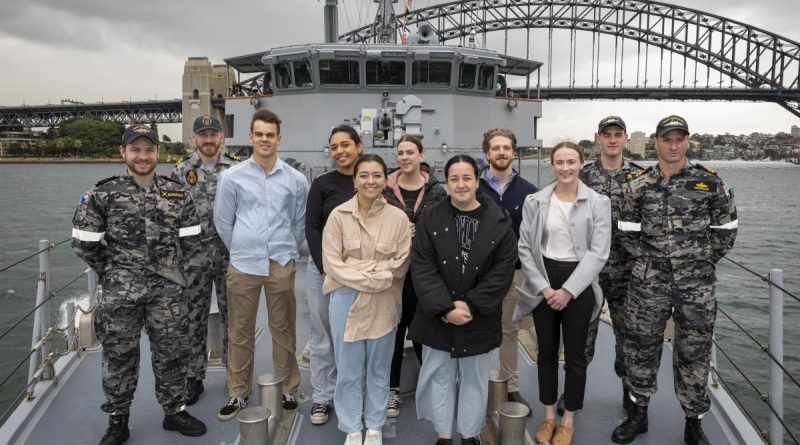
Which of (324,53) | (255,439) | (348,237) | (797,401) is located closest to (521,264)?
(348,237)

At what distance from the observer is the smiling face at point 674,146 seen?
9.75 ft

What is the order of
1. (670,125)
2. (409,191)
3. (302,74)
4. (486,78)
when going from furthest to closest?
(486,78) → (302,74) → (409,191) → (670,125)

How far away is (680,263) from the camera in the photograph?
2.96m

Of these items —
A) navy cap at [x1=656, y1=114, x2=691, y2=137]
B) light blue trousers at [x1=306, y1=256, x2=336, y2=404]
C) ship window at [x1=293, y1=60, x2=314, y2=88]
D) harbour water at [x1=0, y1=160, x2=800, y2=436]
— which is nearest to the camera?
navy cap at [x1=656, y1=114, x2=691, y2=137]

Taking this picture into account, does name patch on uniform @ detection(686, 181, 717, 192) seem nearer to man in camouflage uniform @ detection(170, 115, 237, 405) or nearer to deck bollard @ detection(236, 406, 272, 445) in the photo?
deck bollard @ detection(236, 406, 272, 445)

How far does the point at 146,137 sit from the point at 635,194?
8.90 ft

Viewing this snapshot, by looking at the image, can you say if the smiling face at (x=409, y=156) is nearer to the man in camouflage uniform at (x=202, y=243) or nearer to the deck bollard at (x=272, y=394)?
the man in camouflage uniform at (x=202, y=243)

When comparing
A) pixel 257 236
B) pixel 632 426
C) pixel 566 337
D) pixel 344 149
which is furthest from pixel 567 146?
pixel 257 236

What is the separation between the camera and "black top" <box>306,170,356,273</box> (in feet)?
10.5

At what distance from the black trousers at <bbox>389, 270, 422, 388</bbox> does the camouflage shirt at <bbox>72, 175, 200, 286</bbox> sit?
1.28m

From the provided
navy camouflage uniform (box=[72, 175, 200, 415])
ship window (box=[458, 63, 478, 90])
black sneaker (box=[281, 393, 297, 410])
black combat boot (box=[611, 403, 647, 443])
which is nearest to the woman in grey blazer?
black combat boot (box=[611, 403, 647, 443])

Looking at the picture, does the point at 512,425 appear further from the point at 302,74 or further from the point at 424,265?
the point at 302,74

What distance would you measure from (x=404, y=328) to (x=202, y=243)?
1.39 metres

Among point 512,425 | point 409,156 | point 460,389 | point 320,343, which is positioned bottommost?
point 512,425
